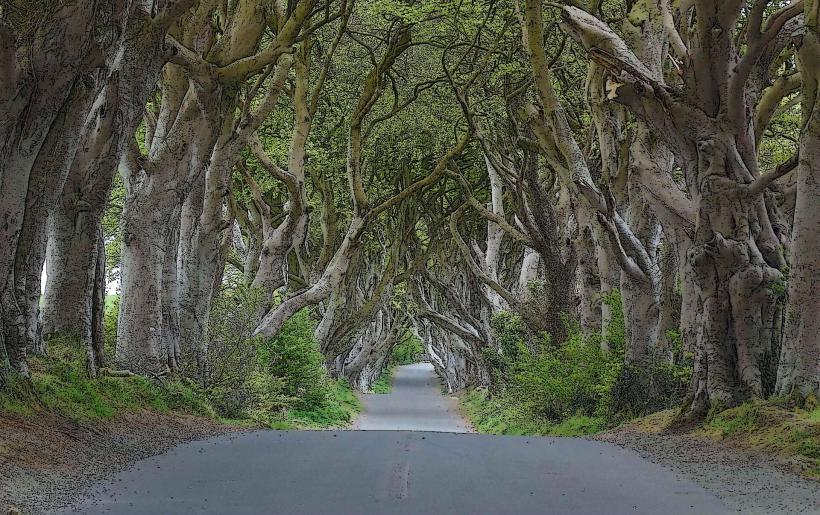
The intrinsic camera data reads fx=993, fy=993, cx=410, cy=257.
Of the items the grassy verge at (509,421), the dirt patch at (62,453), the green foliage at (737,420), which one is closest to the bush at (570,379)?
the grassy verge at (509,421)

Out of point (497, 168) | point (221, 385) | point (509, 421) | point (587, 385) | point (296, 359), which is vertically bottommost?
point (509, 421)

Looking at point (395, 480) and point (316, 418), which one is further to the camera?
point (316, 418)

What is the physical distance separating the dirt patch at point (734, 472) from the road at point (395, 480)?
24 cm

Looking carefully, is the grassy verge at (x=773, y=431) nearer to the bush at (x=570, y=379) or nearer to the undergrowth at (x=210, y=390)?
the bush at (x=570, y=379)

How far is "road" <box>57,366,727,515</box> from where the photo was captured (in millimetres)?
7227

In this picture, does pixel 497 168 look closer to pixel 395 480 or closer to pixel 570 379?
pixel 570 379

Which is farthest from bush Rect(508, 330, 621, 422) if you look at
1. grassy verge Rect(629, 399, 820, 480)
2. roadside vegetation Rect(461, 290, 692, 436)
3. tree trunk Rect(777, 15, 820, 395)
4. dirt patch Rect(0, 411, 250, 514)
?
dirt patch Rect(0, 411, 250, 514)

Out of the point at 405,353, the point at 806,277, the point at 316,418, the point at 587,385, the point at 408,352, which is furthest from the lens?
the point at 408,352

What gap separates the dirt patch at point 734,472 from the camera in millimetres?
7650

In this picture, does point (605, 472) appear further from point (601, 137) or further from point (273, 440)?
point (601, 137)

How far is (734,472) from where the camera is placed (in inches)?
363

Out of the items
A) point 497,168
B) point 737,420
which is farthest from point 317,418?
point 737,420

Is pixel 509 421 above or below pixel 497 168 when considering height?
A: below

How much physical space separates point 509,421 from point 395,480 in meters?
16.5
